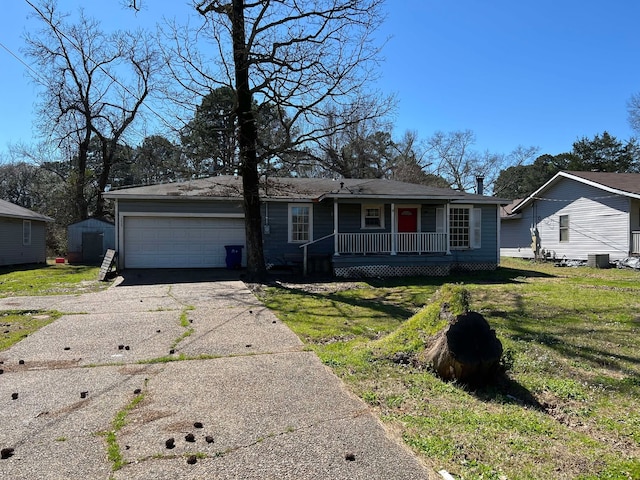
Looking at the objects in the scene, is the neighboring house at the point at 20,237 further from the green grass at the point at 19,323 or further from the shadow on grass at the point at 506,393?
the shadow on grass at the point at 506,393

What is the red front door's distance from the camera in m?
16.5

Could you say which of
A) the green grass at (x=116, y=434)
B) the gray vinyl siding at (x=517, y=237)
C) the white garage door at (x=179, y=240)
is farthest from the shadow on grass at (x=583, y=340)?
the gray vinyl siding at (x=517, y=237)

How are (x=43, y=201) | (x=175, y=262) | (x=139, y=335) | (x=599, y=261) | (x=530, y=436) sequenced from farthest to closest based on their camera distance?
(x=43, y=201) < (x=599, y=261) < (x=175, y=262) < (x=139, y=335) < (x=530, y=436)

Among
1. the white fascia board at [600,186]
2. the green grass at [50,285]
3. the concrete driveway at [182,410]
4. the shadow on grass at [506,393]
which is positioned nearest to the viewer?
the concrete driveway at [182,410]

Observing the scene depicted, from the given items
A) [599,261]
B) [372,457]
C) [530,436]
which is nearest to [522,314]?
[530,436]

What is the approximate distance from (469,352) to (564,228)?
65.7 ft

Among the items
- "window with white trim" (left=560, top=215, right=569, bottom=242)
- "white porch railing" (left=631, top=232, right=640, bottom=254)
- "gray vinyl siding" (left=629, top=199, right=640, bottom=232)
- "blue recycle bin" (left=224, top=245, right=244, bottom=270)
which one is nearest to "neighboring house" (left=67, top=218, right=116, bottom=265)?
"blue recycle bin" (left=224, top=245, right=244, bottom=270)

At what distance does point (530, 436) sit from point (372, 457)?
120 centimetres

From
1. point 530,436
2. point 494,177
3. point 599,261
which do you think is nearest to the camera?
point 530,436

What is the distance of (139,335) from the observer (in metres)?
6.18

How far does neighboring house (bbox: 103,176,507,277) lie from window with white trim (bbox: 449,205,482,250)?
0.13 feet

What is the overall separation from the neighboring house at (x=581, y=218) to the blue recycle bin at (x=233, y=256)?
1527 centimetres

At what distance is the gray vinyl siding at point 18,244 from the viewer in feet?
63.2

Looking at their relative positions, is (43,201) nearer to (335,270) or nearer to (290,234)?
(290,234)
